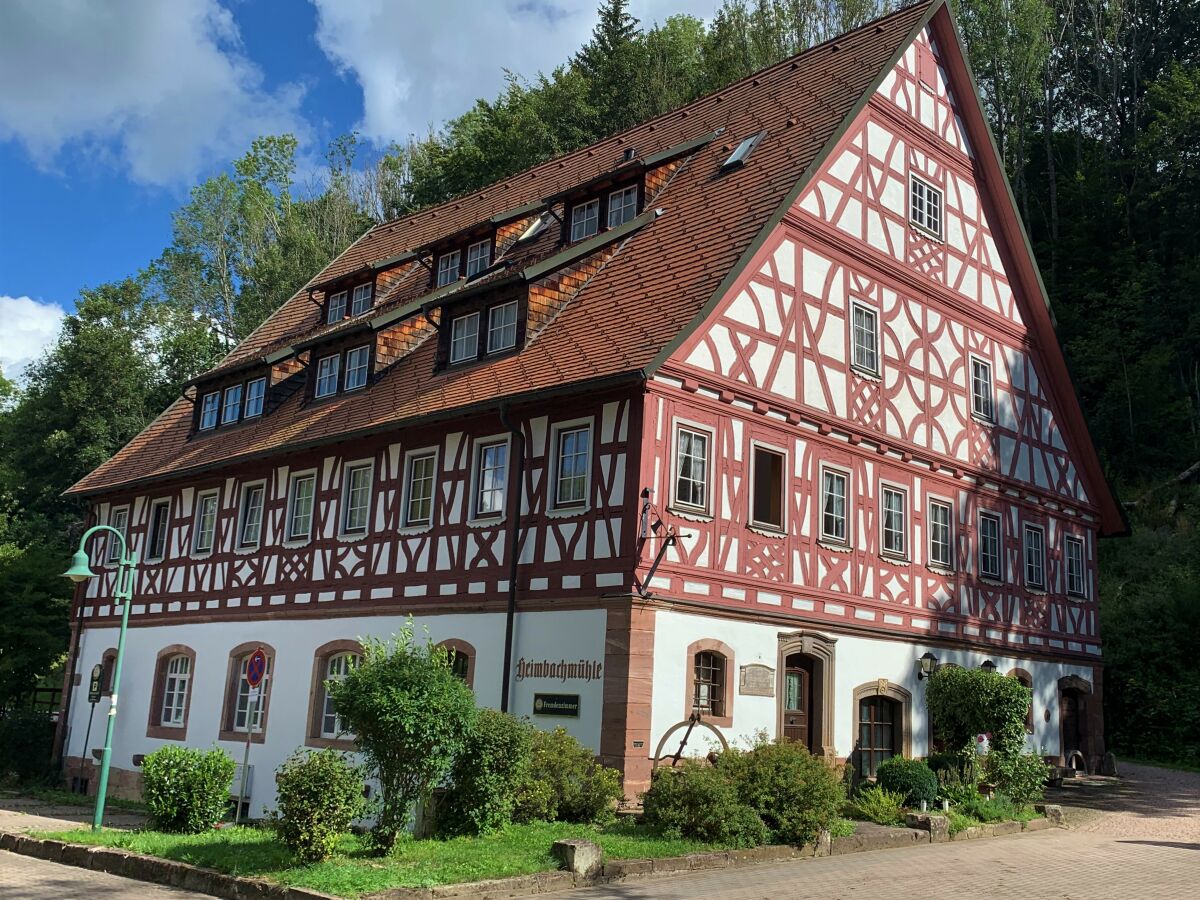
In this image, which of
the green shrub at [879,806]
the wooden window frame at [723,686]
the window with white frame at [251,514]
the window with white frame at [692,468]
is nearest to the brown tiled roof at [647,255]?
the window with white frame at [251,514]

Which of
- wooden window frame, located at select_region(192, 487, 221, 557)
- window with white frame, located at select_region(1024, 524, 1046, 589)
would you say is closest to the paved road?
window with white frame, located at select_region(1024, 524, 1046, 589)

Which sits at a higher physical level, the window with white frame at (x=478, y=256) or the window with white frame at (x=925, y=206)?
the window with white frame at (x=925, y=206)

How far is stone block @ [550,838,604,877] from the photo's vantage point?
12156mm

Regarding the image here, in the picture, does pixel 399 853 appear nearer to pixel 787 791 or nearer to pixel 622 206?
pixel 787 791

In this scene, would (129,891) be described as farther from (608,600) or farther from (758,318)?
(758,318)

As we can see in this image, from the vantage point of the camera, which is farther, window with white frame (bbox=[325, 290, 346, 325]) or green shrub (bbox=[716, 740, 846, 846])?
window with white frame (bbox=[325, 290, 346, 325])

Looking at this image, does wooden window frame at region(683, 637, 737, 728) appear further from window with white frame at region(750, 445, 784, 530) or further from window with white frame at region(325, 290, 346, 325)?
window with white frame at region(325, 290, 346, 325)

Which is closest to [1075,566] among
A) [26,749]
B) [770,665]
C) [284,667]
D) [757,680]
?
[770,665]

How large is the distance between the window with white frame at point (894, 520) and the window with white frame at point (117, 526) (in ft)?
57.2

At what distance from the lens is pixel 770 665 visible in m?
17.9

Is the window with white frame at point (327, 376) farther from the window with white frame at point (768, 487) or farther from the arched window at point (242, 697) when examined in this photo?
the window with white frame at point (768, 487)

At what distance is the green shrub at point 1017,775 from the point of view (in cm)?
1850

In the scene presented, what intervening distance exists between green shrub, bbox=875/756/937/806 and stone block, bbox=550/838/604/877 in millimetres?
6764

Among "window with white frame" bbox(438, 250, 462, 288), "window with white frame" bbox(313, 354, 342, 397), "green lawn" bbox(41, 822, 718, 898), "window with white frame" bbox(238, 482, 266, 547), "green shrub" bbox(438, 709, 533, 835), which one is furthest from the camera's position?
"window with white frame" bbox(438, 250, 462, 288)
